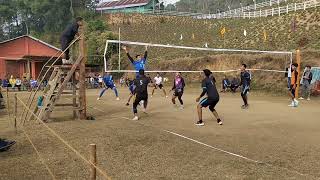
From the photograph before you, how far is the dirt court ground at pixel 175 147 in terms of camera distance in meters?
7.55

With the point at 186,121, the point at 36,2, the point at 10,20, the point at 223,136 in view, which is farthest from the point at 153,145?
the point at 10,20

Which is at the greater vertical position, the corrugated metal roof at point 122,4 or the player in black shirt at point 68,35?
the corrugated metal roof at point 122,4

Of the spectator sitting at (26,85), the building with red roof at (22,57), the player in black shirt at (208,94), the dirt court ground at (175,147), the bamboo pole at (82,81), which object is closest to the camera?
the dirt court ground at (175,147)

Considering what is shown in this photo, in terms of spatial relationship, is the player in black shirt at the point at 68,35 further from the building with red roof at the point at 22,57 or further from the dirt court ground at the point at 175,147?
the building with red roof at the point at 22,57

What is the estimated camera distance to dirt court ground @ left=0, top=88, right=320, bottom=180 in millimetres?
7547

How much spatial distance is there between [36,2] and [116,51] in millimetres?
29191

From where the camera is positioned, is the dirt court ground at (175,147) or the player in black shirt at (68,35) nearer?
the dirt court ground at (175,147)

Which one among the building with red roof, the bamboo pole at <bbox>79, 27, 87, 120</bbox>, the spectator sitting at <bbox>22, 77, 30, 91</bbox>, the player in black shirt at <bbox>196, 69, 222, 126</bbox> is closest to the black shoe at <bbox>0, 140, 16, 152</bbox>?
the bamboo pole at <bbox>79, 27, 87, 120</bbox>

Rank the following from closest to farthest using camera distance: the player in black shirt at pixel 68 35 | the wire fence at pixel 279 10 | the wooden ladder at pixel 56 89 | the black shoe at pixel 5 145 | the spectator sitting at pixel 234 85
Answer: the black shoe at pixel 5 145 < the wooden ladder at pixel 56 89 < the player in black shirt at pixel 68 35 < the spectator sitting at pixel 234 85 < the wire fence at pixel 279 10

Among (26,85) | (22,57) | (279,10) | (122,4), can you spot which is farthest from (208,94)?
(122,4)

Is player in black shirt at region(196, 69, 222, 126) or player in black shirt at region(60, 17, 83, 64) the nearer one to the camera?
player in black shirt at region(196, 69, 222, 126)

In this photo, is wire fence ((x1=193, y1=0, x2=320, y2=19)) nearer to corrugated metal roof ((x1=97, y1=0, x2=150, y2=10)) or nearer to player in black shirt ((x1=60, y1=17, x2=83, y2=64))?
corrugated metal roof ((x1=97, y1=0, x2=150, y2=10))

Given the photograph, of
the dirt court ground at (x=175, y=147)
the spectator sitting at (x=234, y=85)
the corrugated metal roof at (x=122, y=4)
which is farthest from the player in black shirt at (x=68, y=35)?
the corrugated metal roof at (x=122, y=4)

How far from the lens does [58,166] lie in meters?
8.01
